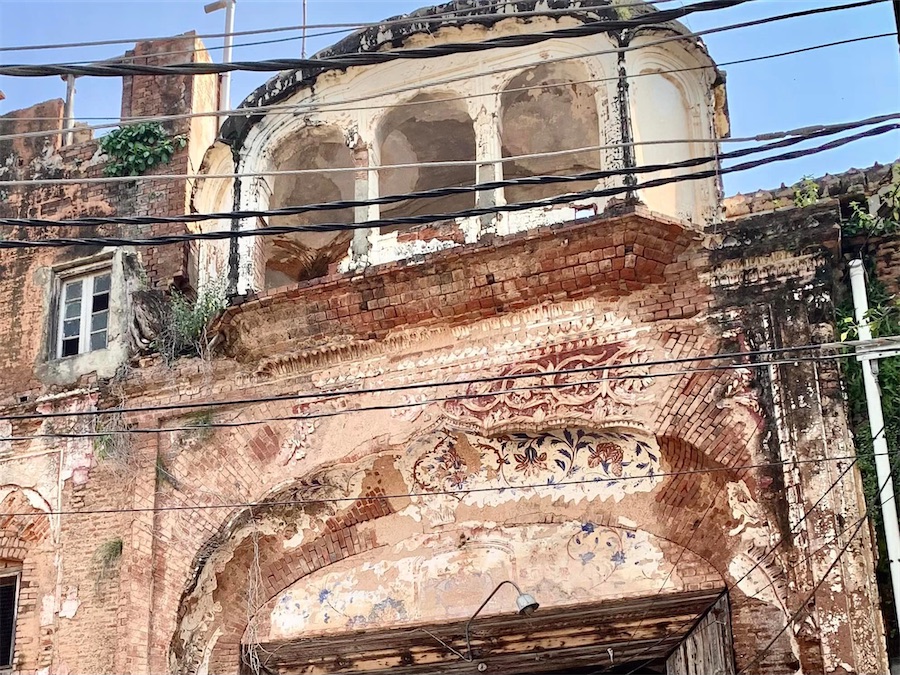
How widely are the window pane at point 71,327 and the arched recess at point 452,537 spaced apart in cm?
261

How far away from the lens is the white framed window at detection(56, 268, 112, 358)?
37.7 ft

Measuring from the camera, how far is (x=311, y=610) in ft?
32.9

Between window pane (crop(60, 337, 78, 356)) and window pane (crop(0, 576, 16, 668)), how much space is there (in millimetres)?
1977

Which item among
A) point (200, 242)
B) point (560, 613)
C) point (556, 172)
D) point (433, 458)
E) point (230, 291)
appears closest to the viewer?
point (560, 613)

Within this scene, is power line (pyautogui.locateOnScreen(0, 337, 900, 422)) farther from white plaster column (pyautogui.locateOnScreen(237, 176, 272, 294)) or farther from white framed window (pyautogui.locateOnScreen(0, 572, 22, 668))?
white framed window (pyautogui.locateOnScreen(0, 572, 22, 668))

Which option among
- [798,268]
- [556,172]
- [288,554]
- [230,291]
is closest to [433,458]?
[288,554]

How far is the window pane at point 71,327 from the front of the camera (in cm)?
1160

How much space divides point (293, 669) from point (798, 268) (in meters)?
4.73

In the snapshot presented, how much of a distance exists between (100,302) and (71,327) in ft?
1.08

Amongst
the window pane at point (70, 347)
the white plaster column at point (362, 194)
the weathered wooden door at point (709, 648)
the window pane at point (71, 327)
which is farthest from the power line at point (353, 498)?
the white plaster column at point (362, 194)

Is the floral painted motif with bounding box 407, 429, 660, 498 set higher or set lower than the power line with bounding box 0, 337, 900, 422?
lower

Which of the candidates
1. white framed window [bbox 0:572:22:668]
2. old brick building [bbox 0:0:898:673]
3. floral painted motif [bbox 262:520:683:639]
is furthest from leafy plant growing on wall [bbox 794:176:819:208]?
white framed window [bbox 0:572:22:668]

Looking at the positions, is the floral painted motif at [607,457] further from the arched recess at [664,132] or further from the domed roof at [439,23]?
the domed roof at [439,23]

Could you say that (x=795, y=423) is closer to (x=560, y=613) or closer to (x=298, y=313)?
(x=560, y=613)
